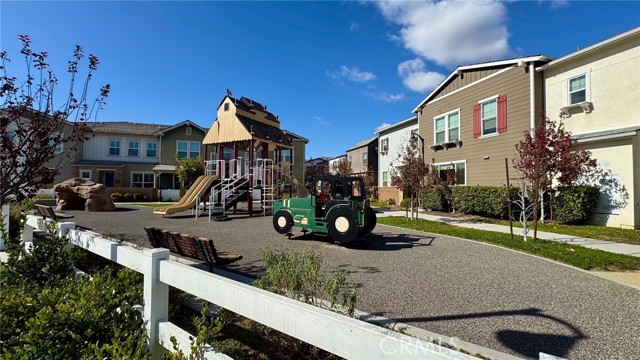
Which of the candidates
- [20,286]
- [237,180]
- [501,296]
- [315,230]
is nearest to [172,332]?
[20,286]

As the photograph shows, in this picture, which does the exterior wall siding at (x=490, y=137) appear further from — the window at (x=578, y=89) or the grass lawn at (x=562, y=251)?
the grass lawn at (x=562, y=251)

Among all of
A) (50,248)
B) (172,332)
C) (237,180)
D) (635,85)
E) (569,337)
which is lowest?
(569,337)

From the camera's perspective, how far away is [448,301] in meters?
4.78

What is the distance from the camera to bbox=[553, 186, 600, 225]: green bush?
39.4ft

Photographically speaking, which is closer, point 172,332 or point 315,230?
point 172,332

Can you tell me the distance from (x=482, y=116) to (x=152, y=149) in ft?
100

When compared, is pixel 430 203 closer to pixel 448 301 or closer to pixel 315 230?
pixel 315 230

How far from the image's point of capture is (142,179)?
31.8 metres

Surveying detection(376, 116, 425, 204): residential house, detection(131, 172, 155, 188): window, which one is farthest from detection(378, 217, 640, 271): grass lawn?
detection(131, 172, 155, 188): window

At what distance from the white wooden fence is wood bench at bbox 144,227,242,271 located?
1.99 meters

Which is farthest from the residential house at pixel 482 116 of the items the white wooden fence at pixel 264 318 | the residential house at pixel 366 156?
the white wooden fence at pixel 264 318

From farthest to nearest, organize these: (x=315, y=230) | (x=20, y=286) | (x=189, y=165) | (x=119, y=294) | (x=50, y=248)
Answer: (x=189, y=165) < (x=315, y=230) < (x=50, y=248) < (x=20, y=286) < (x=119, y=294)

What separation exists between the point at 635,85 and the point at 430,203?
10014 mm

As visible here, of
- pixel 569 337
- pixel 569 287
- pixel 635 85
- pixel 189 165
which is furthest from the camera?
pixel 189 165
